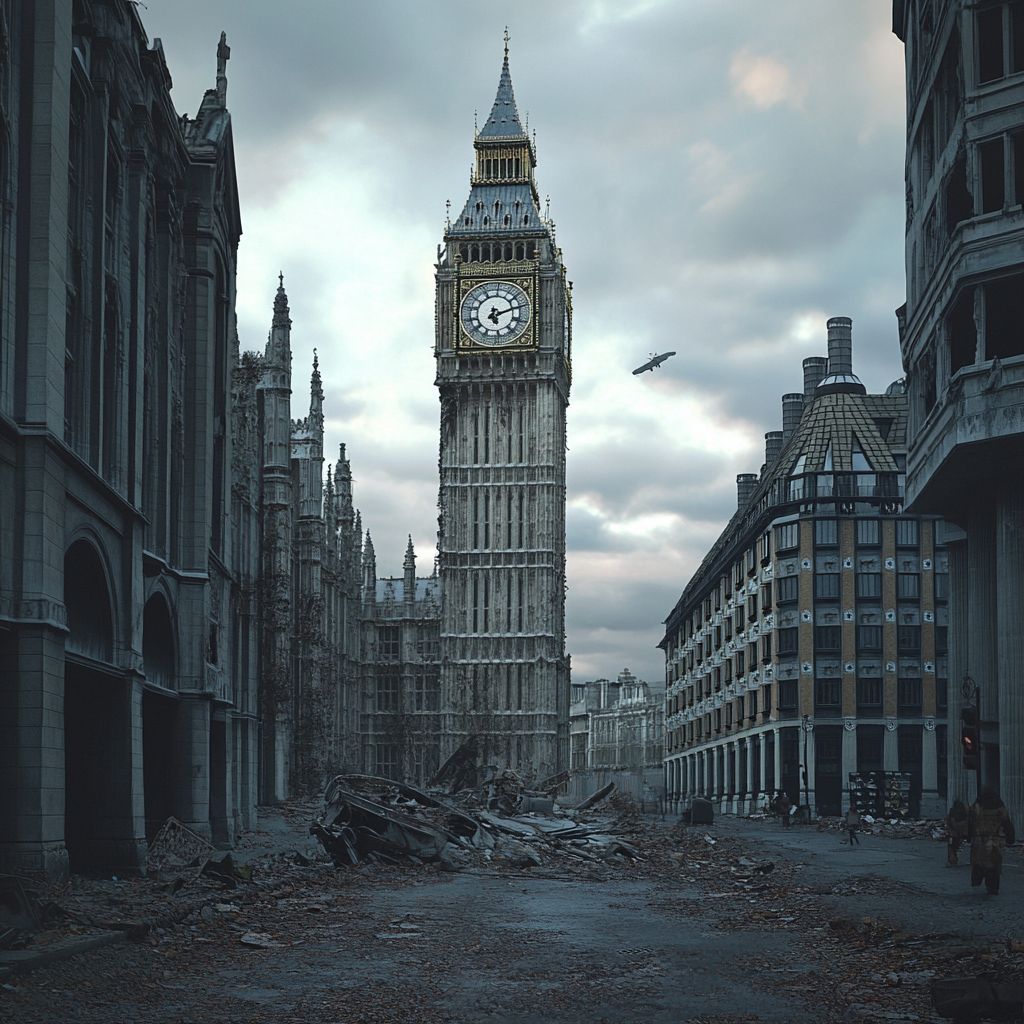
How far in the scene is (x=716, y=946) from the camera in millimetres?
18141

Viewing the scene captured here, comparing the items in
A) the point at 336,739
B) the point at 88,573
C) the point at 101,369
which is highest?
the point at 101,369

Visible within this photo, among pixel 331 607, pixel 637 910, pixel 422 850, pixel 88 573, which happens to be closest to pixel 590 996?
pixel 637 910

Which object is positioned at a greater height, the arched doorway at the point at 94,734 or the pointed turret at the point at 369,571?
the pointed turret at the point at 369,571

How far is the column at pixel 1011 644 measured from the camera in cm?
3872

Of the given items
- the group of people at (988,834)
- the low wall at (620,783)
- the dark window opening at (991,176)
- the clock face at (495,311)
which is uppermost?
the clock face at (495,311)

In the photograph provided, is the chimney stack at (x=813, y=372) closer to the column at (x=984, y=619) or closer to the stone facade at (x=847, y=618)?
the stone facade at (x=847, y=618)

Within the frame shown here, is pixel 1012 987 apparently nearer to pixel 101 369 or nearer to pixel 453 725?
pixel 101 369

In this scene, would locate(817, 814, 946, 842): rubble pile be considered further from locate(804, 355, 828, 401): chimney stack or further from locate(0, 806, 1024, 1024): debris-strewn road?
locate(804, 355, 828, 401): chimney stack

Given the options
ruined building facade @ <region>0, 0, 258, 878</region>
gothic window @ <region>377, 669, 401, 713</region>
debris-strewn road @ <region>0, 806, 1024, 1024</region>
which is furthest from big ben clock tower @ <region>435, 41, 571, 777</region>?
debris-strewn road @ <region>0, 806, 1024, 1024</region>

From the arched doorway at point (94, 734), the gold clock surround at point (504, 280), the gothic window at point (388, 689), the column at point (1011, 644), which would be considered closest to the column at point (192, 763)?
the arched doorway at point (94, 734)

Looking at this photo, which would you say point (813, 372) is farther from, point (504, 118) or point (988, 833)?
point (988, 833)

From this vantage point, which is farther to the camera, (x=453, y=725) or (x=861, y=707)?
(x=453, y=725)

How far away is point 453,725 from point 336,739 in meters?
15.2

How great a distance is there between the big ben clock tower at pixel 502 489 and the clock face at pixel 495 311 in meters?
0.11
